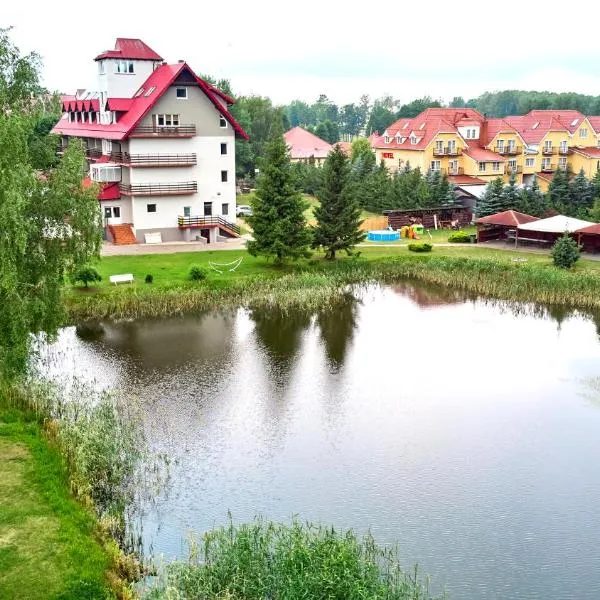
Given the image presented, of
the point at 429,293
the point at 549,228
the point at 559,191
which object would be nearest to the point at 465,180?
the point at 559,191

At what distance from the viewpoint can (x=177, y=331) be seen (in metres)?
32.0

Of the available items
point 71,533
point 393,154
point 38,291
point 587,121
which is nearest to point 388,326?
point 38,291

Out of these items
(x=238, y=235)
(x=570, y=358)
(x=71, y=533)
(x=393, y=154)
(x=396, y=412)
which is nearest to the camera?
(x=71, y=533)

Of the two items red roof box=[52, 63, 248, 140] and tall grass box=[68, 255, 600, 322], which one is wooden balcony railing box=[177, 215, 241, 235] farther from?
tall grass box=[68, 255, 600, 322]

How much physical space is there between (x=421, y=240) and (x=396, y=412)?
29.8 meters

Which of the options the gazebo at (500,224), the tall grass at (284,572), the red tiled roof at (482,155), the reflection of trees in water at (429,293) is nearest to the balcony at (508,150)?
the red tiled roof at (482,155)

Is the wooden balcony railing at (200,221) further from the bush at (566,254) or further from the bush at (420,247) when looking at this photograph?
the bush at (566,254)

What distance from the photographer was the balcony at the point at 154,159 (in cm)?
4559

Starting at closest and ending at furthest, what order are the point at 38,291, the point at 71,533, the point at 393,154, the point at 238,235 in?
1. the point at 71,533
2. the point at 38,291
3. the point at 238,235
4. the point at 393,154

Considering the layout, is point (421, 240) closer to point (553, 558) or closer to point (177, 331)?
point (177, 331)

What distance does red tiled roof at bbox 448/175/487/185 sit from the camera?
65.7 metres

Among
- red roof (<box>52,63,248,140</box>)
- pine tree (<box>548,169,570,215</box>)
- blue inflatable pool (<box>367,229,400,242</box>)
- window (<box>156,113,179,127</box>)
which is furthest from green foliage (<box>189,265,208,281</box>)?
pine tree (<box>548,169,570,215</box>)

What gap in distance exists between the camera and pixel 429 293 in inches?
1569

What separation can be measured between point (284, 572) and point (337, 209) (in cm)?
3084
